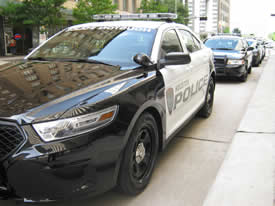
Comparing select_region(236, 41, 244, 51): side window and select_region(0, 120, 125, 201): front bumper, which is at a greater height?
select_region(236, 41, 244, 51): side window

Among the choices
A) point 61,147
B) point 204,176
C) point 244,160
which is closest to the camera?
point 61,147

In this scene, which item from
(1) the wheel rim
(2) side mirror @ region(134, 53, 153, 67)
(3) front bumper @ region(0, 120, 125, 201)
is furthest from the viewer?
(2) side mirror @ region(134, 53, 153, 67)

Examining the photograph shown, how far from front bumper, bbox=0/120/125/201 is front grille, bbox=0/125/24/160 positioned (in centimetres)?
5

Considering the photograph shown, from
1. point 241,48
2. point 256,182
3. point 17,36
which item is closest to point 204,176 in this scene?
point 256,182

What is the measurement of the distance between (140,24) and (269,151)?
94.0 inches

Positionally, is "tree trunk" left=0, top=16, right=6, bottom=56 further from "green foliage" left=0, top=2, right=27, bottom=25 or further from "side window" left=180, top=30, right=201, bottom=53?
"side window" left=180, top=30, right=201, bottom=53

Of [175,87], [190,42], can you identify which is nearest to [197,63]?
[190,42]

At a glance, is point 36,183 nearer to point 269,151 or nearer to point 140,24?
point 140,24

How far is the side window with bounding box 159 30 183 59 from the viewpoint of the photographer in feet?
12.5

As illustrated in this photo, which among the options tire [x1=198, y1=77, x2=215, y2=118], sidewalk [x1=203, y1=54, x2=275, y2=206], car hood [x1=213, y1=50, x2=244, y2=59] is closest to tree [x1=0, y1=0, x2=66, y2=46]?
car hood [x1=213, y1=50, x2=244, y2=59]

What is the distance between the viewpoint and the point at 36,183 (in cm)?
221

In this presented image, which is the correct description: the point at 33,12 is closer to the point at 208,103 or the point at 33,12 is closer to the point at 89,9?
the point at 89,9

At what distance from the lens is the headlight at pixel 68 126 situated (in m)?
2.22

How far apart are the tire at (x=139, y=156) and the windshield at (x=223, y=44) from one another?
29.3 feet
